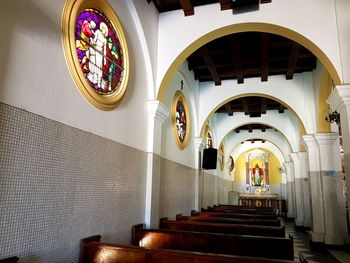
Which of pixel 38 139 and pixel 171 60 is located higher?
pixel 171 60

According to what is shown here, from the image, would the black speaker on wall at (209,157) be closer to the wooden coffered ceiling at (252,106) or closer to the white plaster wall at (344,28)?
the wooden coffered ceiling at (252,106)

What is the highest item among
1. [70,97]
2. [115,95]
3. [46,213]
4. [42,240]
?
[115,95]

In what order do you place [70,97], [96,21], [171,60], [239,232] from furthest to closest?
[171,60], [239,232], [96,21], [70,97]

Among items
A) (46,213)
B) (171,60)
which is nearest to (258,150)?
(171,60)

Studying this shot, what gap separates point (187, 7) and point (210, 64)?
228 cm

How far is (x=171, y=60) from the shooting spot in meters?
5.01

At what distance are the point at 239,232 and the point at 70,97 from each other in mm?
3116

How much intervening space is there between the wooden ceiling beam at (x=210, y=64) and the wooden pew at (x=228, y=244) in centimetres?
415

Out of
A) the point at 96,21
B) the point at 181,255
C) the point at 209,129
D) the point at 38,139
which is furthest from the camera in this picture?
the point at 209,129

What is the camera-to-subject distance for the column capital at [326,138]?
23.1ft

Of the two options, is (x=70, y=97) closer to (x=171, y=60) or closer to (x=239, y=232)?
(x=171, y=60)

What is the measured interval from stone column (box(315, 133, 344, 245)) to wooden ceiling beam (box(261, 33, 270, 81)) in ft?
6.83

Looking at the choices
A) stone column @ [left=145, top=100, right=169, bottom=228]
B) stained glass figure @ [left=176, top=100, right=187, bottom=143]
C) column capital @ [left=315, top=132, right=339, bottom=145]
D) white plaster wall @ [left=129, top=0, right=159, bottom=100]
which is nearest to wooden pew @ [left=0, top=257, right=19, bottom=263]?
stone column @ [left=145, top=100, right=169, bottom=228]

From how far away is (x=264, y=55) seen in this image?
6.48 meters
